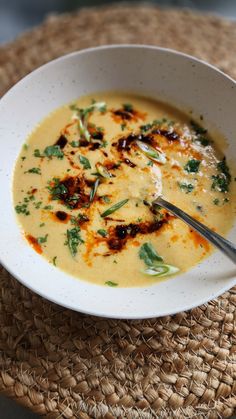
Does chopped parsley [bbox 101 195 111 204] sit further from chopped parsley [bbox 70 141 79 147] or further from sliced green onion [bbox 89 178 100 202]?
chopped parsley [bbox 70 141 79 147]

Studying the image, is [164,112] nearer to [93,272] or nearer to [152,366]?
[93,272]

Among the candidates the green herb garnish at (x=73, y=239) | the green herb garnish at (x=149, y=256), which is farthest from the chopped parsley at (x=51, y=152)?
the green herb garnish at (x=149, y=256)

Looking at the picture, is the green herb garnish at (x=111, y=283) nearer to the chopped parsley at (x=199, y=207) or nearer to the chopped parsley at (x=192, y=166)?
the chopped parsley at (x=199, y=207)

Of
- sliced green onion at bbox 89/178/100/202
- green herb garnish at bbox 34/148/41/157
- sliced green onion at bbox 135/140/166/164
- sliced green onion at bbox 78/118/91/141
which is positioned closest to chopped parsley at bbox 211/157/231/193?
sliced green onion at bbox 135/140/166/164

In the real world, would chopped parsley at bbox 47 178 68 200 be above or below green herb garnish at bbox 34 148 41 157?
below

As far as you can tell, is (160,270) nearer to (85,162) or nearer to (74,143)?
(85,162)

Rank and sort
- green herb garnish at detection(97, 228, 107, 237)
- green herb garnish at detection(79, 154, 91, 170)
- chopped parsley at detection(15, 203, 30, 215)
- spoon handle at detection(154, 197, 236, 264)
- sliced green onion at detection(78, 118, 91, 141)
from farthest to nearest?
sliced green onion at detection(78, 118, 91, 141), green herb garnish at detection(79, 154, 91, 170), chopped parsley at detection(15, 203, 30, 215), green herb garnish at detection(97, 228, 107, 237), spoon handle at detection(154, 197, 236, 264)
